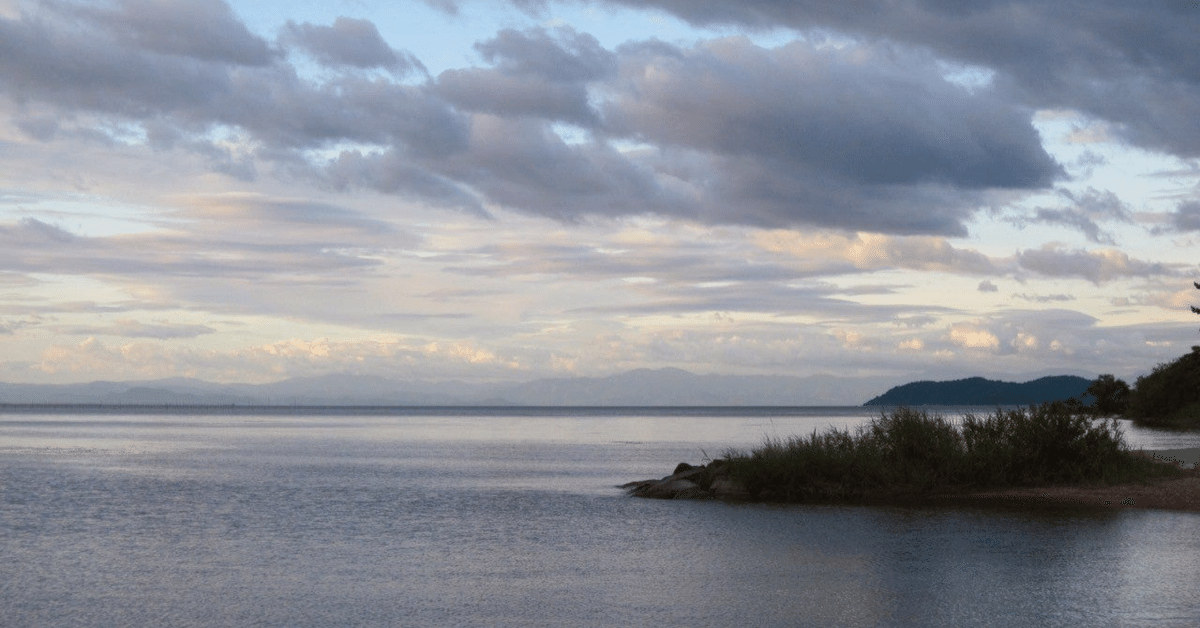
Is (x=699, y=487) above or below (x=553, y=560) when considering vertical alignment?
above

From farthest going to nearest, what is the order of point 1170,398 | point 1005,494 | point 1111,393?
point 1111,393 → point 1170,398 → point 1005,494

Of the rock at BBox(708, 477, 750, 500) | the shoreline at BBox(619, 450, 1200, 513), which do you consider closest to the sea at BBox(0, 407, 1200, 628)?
the shoreline at BBox(619, 450, 1200, 513)

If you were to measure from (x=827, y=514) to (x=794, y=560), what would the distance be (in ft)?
36.8

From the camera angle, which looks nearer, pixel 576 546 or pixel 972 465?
pixel 576 546

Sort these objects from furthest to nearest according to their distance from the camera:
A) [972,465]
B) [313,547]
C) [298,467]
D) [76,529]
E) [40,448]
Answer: [40,448] < [298,467] < [972,465] < [76,529] < [313,547]

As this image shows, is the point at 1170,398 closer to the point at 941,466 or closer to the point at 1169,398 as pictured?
the point at 1169,398

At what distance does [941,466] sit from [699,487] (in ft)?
31.3

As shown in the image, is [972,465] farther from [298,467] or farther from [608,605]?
[298,467]

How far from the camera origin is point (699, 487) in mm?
44750

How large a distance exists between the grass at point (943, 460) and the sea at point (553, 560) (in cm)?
421

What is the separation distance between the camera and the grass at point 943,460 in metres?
43.4

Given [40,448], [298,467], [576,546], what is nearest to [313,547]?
[576,546]

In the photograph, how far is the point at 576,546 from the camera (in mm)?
29703

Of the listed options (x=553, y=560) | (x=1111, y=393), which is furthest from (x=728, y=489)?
(x=1111, y=393)
